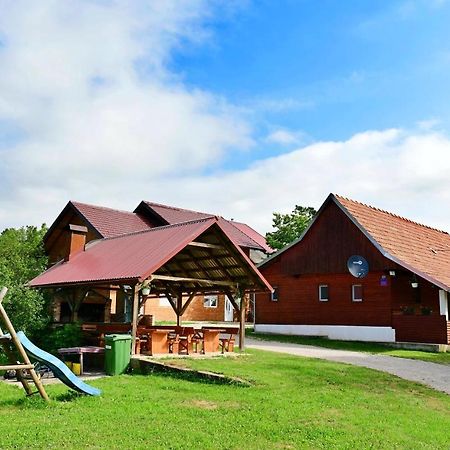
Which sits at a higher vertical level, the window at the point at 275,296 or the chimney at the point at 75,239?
the chimney at the point at 75,239

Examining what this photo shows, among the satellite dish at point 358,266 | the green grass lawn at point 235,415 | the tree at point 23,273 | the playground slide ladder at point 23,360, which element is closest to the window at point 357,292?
the satellite dish at point 358,266

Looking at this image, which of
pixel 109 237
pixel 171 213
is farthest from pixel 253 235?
pixel 109 237

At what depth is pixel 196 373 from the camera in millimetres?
12414

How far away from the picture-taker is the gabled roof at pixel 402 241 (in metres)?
23.5

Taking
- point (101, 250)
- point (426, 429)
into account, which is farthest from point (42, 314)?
point (426, 429)

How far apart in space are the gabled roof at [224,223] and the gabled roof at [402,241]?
6741 millimetres

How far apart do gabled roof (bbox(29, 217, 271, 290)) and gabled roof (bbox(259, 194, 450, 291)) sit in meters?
8.32

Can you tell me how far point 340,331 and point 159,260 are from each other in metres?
12.9

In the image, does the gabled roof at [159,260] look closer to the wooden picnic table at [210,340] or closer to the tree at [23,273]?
the tree at [23,273]

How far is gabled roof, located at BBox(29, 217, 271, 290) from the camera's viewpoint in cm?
1539

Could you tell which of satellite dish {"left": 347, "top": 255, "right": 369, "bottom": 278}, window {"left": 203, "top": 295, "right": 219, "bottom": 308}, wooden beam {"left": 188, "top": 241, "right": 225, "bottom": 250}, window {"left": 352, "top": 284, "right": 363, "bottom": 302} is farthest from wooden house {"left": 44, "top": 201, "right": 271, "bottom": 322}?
window {"left": 352, "top": 284, "right": 363, "bottom": 302}

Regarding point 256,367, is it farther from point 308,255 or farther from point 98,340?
point 308,255

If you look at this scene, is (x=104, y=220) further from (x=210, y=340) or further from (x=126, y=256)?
(x=210, y=340)

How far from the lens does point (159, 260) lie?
48.9ft
